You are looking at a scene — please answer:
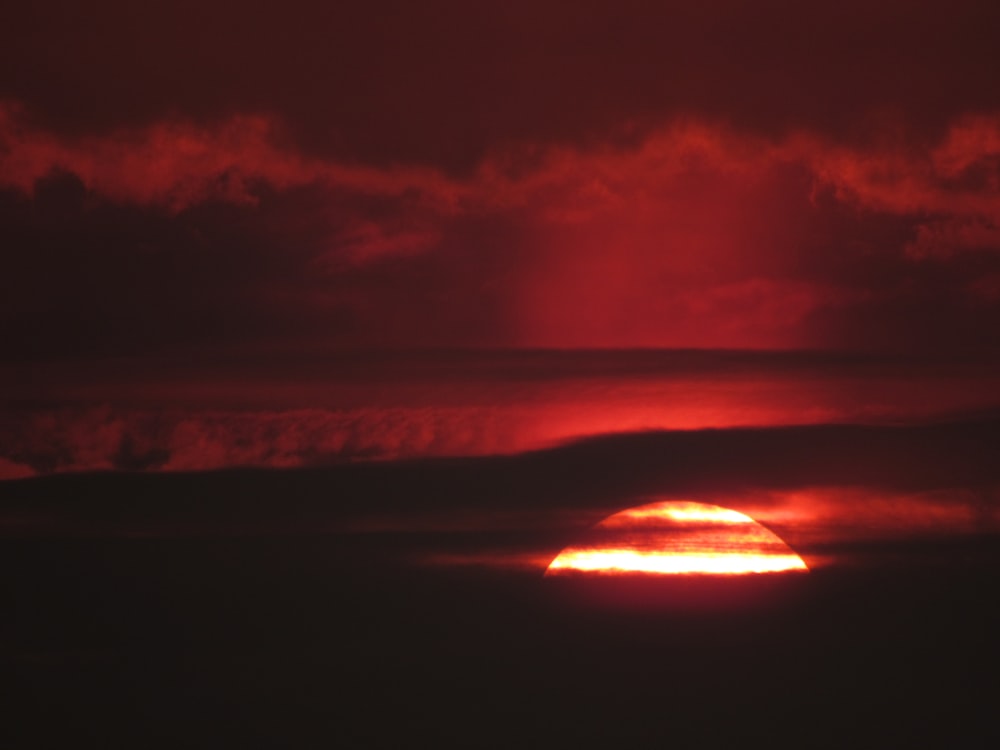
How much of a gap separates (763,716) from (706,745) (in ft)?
9.97

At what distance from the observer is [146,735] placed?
62031 millimetres

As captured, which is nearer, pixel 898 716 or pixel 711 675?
pixel 898 716

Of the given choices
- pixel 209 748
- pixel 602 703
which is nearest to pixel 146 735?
pixel 209 748

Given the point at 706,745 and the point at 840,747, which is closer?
the point at 840,747

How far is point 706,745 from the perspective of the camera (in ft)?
225

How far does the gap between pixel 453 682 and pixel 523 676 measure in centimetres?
385

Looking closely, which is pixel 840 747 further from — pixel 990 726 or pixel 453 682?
pixel 453 682

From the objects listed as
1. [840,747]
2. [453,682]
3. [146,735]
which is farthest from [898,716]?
[146,735]

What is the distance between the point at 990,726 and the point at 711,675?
1354cm

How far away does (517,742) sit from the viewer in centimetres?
6719

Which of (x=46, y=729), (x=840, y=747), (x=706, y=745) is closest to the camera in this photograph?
(x=46, y=729)

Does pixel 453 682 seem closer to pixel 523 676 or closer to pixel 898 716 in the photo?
pixel 523 676

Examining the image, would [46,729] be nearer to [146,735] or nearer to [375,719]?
[146,735]

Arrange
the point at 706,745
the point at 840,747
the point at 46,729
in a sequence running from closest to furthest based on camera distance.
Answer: the point at 46,729 < the point at 840,747 < the point at 706,745
